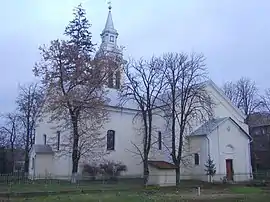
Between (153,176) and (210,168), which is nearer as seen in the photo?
(153,176)

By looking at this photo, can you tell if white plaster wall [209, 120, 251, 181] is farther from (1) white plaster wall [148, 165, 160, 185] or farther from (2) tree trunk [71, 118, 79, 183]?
(2) tree trunk [71, 118, 79, 183]

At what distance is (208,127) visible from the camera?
4138 cm

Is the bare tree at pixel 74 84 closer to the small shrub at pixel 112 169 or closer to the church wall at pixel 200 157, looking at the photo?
the small shrub at pixel 112 169

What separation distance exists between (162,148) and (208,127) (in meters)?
6.11

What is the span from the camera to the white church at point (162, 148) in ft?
132

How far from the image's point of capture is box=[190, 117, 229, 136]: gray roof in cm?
4075

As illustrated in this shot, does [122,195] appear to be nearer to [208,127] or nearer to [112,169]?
[112,169]

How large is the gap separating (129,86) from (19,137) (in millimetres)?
37464

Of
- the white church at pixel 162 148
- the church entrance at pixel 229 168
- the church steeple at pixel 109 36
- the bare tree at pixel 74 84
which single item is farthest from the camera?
the church steeple at pixel 109 36

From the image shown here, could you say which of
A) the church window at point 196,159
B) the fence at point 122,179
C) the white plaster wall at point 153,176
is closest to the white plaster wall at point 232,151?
the fence at point 122,179

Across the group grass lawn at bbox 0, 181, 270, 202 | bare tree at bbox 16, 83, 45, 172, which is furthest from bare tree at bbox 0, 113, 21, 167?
grass lawn at bbox 0, 181, 270, 202

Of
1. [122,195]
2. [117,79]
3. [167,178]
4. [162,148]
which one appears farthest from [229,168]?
[122,195]

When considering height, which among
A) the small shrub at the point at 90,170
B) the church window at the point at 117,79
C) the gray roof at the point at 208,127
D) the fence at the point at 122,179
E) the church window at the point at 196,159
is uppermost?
the church window at the point at 117,79

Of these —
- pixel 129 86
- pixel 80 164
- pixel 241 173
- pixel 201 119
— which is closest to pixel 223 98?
pixel 201 119
